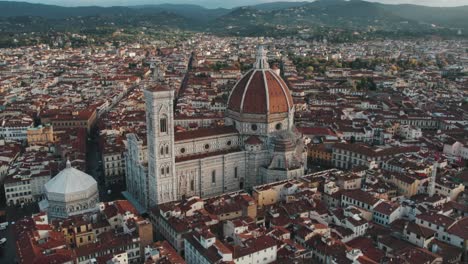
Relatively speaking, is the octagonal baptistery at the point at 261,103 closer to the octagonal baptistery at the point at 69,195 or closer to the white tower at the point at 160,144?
the white tower at the point at 160,144

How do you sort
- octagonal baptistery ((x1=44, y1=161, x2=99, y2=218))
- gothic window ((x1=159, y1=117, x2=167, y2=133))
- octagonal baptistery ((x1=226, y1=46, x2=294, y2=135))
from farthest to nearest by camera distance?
octagonal baptistery ((x1=226, y1=46, x2=294, y2=135)) < gothic window ((x1=159, y1=117, x2=167, y2=133)) < octagonal baptistery ((x1=44, y1=161, x2=99, y2=218))

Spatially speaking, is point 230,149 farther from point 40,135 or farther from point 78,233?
point 40,135

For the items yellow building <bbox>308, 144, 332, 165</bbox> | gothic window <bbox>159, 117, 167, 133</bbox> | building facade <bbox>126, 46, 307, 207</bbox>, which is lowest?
yellow building <bbox>308, 144, 332, 165</bbox>

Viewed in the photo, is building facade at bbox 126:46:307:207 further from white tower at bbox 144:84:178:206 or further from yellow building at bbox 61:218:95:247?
yellow building at bbox 61:218:95:247

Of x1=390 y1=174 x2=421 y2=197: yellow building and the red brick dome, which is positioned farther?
the red brick dome

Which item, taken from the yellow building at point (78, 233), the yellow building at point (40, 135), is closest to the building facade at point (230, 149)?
the yellow building at point (78, 233)

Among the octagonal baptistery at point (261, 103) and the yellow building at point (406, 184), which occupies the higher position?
the octagonal baptistery at point (261, 103)

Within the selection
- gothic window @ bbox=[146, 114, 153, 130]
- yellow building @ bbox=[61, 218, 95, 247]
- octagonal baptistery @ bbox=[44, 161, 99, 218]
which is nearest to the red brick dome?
gothic window @ bbox=[146, 114, 153, 130]

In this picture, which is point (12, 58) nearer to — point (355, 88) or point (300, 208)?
point (355, 88)

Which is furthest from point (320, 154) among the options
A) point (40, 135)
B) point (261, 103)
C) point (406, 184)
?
point (40, 135)
